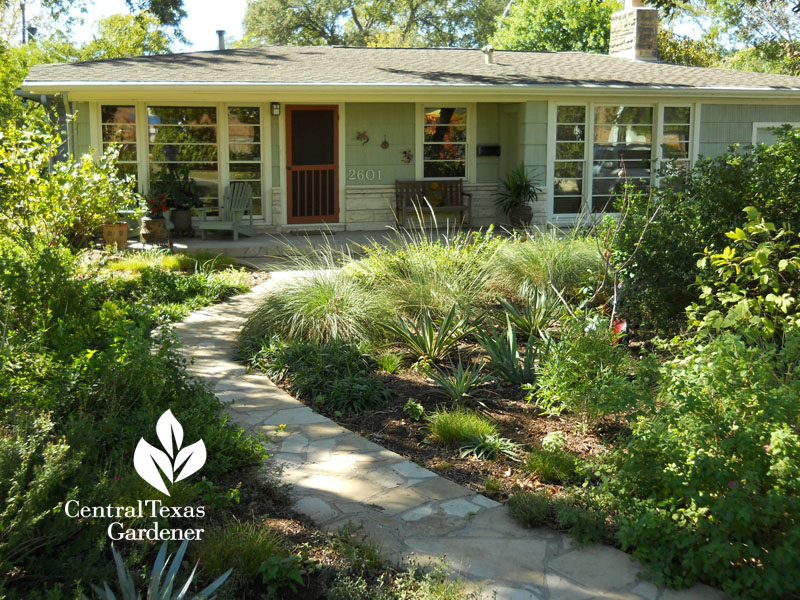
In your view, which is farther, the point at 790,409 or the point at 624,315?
the point at 624,315

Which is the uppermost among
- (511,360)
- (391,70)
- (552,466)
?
(391,70)

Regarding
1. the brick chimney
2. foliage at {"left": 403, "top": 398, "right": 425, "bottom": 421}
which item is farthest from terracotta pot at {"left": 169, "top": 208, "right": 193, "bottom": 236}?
the brick chimney

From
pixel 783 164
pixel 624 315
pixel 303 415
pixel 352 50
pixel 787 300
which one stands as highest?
pixel 352 50

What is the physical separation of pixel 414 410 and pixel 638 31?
13884 mm

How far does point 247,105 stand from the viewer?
12617 millimetres

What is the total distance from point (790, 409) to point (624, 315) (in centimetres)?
308

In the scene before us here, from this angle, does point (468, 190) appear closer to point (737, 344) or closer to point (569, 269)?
point (569, 269)

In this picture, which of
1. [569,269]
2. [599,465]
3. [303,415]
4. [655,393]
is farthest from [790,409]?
[569,269]

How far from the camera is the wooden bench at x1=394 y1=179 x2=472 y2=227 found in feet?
43.1

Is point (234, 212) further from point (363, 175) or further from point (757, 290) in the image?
point (757, 290)

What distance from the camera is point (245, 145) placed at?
41.6 feet

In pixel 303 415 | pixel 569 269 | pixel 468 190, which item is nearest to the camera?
pixel 303 415

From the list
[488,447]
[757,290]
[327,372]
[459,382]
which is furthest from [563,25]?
[488,447]

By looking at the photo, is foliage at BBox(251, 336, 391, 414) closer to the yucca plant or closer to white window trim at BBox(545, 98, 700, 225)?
the yucca plant
